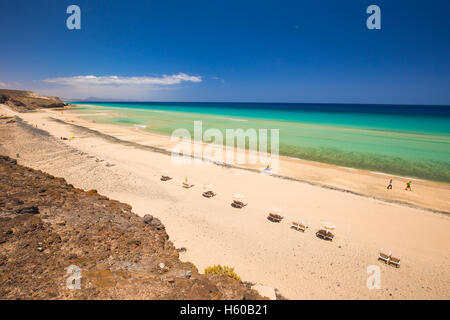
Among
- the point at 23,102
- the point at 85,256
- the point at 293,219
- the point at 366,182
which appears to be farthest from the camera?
the point at 23,102

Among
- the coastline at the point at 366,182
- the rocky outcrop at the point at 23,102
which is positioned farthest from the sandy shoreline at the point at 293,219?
the rocky outcrop at the point at 23,102

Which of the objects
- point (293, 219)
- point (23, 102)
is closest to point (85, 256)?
point (293, 219)

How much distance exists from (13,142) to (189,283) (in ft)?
117

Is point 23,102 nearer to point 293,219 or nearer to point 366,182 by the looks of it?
point 293,219

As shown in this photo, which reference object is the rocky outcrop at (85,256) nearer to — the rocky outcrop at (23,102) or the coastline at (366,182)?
the coastline at (366,182)

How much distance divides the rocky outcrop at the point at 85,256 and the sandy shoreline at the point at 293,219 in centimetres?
240

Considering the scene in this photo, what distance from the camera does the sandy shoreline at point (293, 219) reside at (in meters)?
8.57

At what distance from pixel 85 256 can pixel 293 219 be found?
10692mm

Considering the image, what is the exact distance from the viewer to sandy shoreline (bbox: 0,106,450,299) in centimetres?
857

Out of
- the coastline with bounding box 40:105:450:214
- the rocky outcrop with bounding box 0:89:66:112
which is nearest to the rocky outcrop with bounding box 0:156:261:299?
the coastline with bounding box 40:105:450:214

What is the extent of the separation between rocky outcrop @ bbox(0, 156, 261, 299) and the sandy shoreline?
7.88 feet

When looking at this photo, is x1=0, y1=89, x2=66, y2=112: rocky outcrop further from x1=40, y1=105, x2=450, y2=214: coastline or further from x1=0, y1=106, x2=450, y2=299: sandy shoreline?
x1=40, y1=105, x2=450, y2=214: coastline

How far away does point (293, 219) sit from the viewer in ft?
41.8

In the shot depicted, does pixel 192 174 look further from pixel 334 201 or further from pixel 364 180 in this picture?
pixel 364 180
